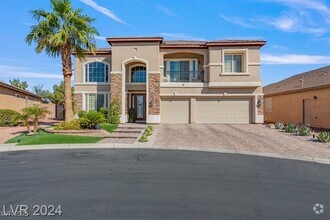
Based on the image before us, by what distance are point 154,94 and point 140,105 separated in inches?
129

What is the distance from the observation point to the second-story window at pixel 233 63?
77.6 feet

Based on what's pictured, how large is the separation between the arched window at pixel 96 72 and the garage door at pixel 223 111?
8.97m

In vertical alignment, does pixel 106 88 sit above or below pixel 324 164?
above

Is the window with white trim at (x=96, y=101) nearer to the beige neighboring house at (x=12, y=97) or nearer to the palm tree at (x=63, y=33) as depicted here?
the palm tree at (x=63, y=33)

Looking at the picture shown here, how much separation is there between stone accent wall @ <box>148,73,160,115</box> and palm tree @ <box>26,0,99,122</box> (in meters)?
6.36

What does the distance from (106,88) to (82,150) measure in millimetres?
12515

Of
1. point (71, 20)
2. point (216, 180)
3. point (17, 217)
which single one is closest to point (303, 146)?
point (216, 180)

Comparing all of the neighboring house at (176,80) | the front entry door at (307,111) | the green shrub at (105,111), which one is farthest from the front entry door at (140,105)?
the front entry door at (307,111)

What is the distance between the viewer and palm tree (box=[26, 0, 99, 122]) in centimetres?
1773

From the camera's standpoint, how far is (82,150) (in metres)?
12.7

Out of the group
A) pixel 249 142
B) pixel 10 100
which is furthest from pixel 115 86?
pixel 10 100

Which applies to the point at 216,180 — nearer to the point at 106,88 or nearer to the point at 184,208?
the point at 184,208

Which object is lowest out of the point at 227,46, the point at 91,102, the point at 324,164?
the point at 324,164

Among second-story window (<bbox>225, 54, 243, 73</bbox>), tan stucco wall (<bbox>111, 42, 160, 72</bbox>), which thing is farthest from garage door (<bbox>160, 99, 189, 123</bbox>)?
second-story window (<bbox>225, 54, 243, 73</bbox>)
